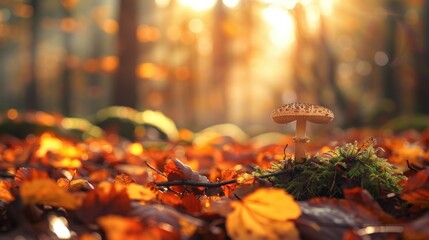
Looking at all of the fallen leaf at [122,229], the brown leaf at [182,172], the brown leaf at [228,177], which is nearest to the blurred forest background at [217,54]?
the brown leaf at [228,177]

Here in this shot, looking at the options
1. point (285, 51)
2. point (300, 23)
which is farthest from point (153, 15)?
point (300, 23)

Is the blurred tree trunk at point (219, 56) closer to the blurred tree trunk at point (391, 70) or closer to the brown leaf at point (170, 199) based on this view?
the blurred tree trunk at point (391, 70)

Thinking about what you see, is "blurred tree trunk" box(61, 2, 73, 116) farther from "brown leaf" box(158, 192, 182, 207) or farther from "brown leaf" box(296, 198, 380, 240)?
"brown leaf" box(296, 198, 380, 240)

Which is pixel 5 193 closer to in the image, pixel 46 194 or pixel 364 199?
pixel 46 194

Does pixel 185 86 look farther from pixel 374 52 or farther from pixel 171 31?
pixel 374 52

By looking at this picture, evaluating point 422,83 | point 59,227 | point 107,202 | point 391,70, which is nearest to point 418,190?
point 107,202
